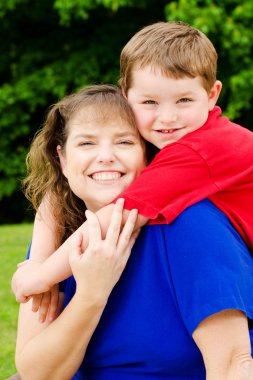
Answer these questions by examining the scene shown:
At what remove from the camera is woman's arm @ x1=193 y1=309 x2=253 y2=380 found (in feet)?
6.67

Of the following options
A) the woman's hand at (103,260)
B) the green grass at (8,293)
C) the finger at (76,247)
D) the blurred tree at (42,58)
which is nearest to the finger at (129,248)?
the woman's hand at (103,260)

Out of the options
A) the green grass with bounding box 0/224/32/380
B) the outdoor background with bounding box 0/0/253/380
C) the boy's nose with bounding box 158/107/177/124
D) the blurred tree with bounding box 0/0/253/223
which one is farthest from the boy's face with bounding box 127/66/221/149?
the blurred tree with bounding box 0/0/253/223

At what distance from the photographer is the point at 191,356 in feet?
7.15

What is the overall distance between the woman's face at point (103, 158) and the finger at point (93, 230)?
145 millimetres

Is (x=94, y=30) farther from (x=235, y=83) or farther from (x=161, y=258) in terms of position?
(x=161, y=258)

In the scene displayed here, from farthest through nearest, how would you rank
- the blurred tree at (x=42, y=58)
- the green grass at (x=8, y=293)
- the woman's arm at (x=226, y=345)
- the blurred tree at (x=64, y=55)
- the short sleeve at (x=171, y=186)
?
the blurred tree at (x=42, y=58) < the blurred tree at (x=64, y=55) < the green grass at (x=8, y=293) < the short sleeve at (x=171, y=186) < the woman's arm at (x=226, y=345)

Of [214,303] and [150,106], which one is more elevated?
[150,106]

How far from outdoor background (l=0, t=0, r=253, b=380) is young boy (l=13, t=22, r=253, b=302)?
936 cm

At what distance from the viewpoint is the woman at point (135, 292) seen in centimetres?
207

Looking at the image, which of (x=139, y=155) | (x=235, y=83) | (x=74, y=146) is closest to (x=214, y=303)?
(x=139, y=155)

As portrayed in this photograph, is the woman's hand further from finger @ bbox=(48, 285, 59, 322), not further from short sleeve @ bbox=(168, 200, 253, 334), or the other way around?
finger @ bbox=(48, 285, 59, 322)

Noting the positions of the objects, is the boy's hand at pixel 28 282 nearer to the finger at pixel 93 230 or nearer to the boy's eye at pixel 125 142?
the finger at pixel 93 230

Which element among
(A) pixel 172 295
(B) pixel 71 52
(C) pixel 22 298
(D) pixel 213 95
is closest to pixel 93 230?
(A) pixel 172 295

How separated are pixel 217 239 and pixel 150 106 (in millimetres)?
666
